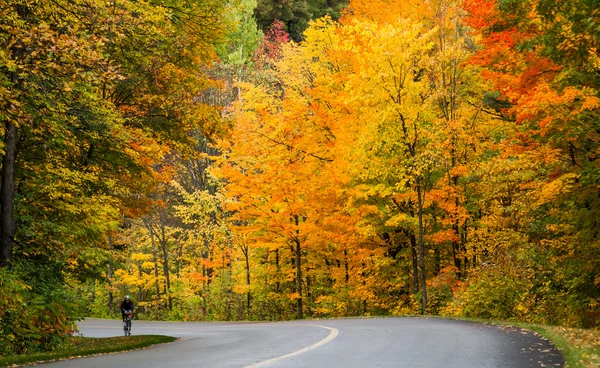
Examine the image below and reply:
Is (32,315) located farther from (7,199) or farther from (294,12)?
(294,12)

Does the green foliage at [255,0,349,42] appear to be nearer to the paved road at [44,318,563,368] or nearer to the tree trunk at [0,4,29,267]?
the tree trunk at [0,4,29,267]

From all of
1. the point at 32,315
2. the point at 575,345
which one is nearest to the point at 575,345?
the point at 575,345

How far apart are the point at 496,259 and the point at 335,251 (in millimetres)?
11758

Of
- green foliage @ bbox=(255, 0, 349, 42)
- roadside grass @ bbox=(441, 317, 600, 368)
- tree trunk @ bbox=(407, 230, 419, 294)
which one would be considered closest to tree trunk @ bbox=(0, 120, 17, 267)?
roadside grass @ bbox=(441, 317, 600, 368)

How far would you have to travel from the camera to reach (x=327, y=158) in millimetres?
27281

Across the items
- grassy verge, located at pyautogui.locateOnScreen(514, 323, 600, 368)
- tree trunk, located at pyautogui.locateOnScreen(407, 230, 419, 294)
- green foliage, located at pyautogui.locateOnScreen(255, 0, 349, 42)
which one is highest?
green foliage, located at pyautogui.locateOnScreen(255, 0, 349, 42)

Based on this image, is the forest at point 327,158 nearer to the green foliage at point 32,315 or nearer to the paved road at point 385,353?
the green foliage at point 32,315

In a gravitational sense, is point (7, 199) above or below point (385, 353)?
above

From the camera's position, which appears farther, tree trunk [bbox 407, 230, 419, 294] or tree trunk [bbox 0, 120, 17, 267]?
tree trunk [bbox 407, 230, 419, 294]

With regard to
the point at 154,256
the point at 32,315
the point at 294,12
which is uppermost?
the point at 294,12

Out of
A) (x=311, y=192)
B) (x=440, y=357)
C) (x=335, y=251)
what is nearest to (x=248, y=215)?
(x=311, y=192)

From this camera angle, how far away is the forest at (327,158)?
451 inches

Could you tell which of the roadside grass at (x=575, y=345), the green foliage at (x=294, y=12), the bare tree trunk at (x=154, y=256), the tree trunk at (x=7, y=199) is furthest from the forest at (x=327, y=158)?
the green foliage at (x=294, y=12)

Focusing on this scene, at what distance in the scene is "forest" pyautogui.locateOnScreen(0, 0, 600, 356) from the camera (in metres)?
11.5
